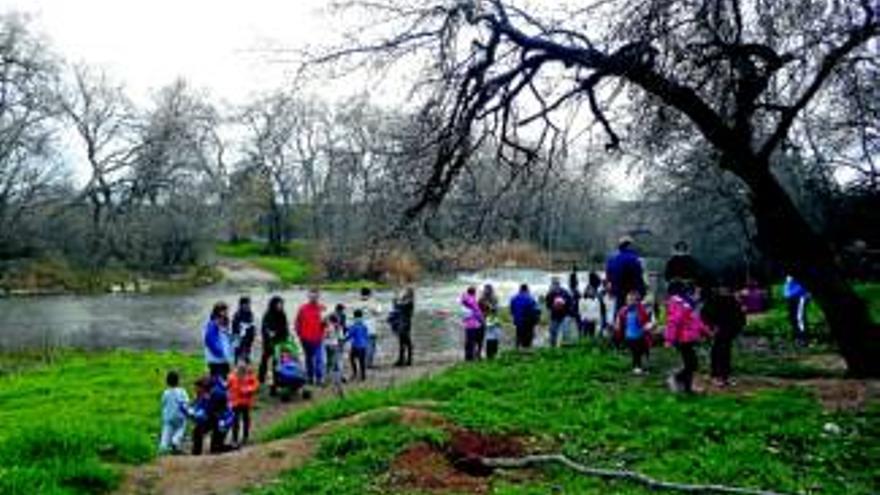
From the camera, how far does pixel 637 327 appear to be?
17078mm

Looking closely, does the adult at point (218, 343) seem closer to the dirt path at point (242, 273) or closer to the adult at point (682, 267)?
the adult at point (682, 267)

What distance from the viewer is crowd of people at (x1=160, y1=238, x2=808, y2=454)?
15.2 meters

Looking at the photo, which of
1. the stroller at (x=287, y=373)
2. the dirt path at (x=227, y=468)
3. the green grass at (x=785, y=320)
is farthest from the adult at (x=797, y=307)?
the dirt path at (x=227, y=468)

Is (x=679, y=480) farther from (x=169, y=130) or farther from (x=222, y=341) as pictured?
(x=169, y=130)

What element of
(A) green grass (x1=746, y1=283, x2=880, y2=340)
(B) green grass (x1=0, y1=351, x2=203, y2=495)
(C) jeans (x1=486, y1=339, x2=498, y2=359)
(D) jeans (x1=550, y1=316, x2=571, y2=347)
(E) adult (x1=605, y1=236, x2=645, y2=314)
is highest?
(E) adult (x1=605, y1=236, x2=645, y2=314)

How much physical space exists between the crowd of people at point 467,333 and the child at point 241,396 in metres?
0.02

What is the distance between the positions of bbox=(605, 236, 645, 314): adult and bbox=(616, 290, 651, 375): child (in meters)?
2.05

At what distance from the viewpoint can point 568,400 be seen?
14.8 m

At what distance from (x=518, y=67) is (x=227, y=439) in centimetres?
685

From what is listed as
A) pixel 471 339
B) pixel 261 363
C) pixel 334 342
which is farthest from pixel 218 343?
pixel 471 339

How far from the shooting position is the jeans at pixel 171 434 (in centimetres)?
1487

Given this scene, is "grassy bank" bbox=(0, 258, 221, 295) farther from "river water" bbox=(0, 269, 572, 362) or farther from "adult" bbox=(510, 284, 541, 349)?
"adult" bbox=(510, 284, 541, 349)

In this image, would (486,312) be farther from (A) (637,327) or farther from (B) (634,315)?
(A) (637,327)

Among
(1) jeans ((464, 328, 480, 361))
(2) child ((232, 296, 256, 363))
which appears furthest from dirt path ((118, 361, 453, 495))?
(1) jeans ((464, 328, 480, 361))
